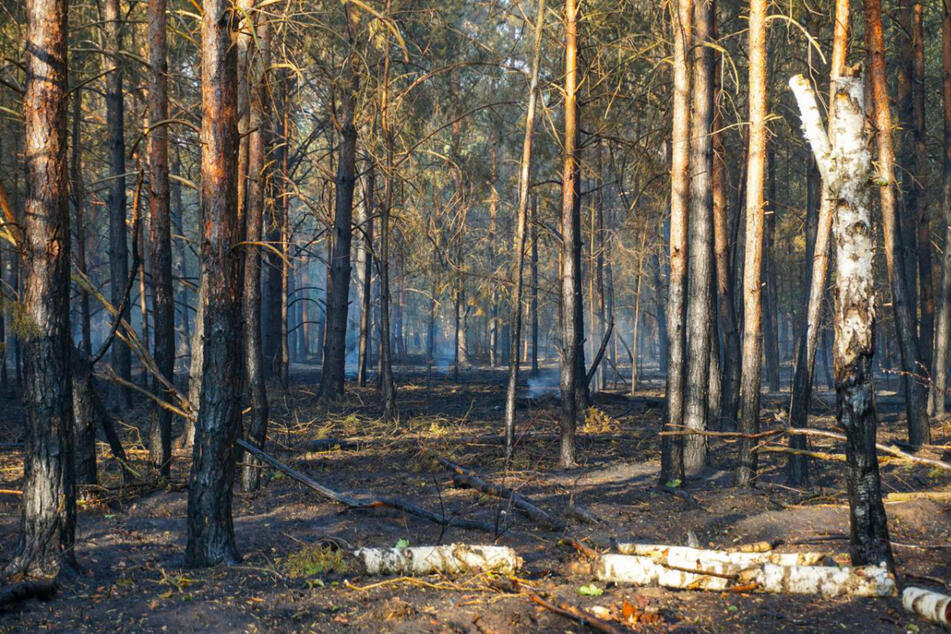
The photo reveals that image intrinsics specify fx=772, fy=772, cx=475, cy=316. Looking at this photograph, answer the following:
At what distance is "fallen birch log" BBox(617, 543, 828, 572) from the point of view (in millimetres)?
6141

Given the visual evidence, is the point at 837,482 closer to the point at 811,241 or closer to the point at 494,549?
the point at 494,549

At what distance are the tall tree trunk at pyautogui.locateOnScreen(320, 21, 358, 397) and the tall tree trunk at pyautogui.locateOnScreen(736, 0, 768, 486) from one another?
10.5 m

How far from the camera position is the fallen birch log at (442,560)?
6512 millimetres

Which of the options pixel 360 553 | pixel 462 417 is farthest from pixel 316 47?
pixel 360 553

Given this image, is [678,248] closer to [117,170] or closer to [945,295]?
[945,295]

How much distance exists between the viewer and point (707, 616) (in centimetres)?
562

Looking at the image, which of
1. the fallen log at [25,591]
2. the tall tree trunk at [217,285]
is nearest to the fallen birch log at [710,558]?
the tall tree trunk at [217,285]

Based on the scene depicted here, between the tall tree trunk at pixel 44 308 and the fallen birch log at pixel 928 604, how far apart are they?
6508mm

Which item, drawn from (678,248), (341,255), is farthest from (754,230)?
(341,255)

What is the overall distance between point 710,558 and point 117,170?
13400mm

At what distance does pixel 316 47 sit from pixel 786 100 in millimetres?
14888

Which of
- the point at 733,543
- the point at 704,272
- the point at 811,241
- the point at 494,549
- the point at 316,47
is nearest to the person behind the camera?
the point at 494,549

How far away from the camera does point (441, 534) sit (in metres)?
7.49

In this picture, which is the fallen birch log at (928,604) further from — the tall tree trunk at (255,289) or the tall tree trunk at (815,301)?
the tall tree trunk at (255,289)
